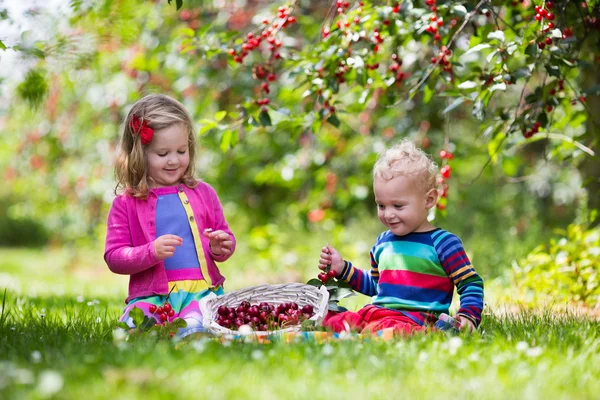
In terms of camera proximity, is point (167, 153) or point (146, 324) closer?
point (146, 324)

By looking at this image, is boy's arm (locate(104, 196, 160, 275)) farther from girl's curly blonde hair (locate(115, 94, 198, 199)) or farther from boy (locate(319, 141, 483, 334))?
boy (locate(319, 141, 483, 334))

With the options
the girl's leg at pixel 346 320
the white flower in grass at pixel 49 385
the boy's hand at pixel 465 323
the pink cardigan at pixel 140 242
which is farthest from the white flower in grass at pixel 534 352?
the pink cardigan at pixel 140 242

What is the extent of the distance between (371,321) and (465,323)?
0.43 m

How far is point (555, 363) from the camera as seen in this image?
2.10m

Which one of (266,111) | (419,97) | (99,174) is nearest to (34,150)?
(99,174)

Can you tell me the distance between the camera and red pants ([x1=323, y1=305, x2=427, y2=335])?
8.93ft

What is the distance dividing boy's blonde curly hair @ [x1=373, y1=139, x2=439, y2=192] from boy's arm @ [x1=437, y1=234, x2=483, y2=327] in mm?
280

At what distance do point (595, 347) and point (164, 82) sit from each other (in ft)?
19.9

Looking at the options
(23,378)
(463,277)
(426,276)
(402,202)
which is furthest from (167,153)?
(23,378)

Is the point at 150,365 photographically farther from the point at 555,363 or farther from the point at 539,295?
the point at 539,295

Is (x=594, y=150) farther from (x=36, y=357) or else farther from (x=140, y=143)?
(x=36, y=357)

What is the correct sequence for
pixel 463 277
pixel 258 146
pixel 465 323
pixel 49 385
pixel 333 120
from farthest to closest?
1. pixel 258 146
2. pixel 333 120
3. pixel 463 277
4. pixel 465 323
5. pixel 49 385

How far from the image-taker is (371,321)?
9.46 ft

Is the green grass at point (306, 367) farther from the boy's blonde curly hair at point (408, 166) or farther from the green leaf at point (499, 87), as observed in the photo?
the green leaf at point (499, 87)
